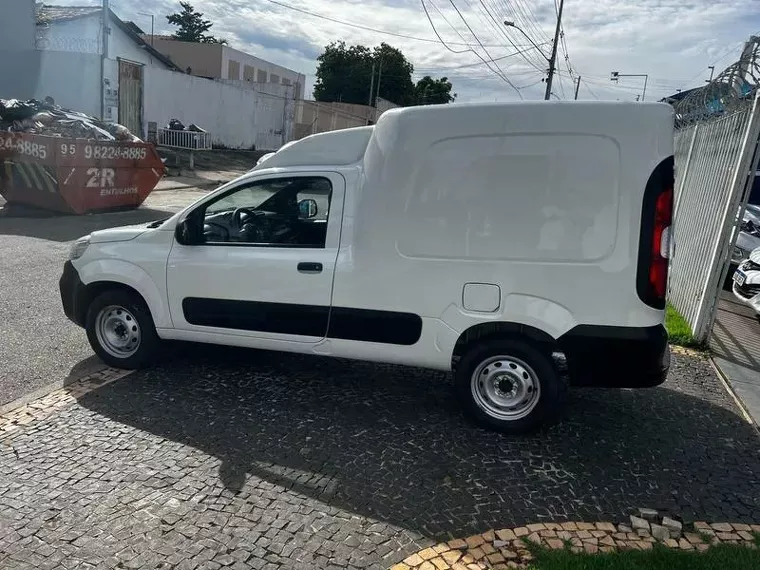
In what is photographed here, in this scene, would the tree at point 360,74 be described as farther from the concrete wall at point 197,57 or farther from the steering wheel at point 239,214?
the steering wheel at point 239,214


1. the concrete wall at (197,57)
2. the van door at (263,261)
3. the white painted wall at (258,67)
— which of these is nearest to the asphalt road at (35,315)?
the van door at (263,261)

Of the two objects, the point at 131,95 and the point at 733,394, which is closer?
the point at 733,394

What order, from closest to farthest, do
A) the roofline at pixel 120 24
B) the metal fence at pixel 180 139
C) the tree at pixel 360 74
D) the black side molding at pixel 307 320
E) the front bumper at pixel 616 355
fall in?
1. the front bumper at pixel 616 355
2. the black side molding at pixel 307 320
3. the roofline at pixel 120 24
4. the metal fence at pixel 180 139
5. the tree at pixel 360 74

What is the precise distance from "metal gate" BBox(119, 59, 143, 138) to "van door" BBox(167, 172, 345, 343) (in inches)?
807

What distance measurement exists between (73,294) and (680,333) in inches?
234

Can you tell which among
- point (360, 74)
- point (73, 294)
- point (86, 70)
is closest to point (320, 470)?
point (73, 294)

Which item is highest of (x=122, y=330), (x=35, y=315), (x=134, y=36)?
(x=134, y=36)

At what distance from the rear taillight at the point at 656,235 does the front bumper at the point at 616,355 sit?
0.78ft

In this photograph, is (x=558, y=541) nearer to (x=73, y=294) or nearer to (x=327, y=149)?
(x=327, y=149)

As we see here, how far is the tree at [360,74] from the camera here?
207 feet

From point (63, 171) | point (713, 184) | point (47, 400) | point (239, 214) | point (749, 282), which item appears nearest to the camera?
point (47, 400)

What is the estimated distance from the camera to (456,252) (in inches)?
153

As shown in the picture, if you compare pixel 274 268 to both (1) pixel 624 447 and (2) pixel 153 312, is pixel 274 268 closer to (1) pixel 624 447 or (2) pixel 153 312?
(2) pixel 153 312

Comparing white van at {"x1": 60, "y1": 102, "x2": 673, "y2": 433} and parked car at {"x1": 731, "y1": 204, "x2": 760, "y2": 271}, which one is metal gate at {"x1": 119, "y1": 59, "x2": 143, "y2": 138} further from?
parked car at {"x1": 731, "y1": 204, "x2": 760, "y2": 271}
